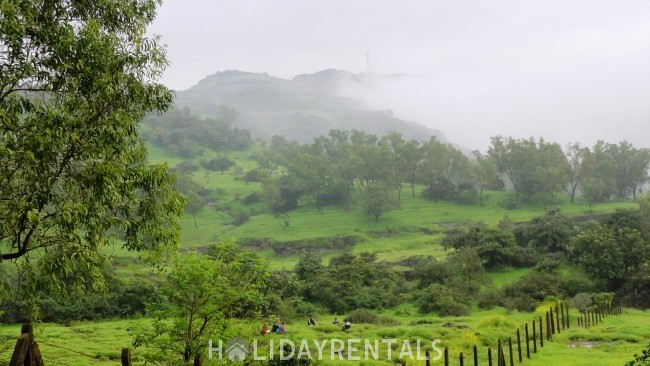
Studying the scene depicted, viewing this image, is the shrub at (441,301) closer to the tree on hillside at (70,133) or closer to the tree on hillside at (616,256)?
the tree on hillside at (616,256)

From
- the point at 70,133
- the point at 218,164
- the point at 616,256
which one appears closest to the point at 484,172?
the point at 616,256

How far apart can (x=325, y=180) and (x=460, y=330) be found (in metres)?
89.5

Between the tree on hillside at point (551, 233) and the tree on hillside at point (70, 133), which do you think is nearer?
the tree on hillside at point (70, 133)

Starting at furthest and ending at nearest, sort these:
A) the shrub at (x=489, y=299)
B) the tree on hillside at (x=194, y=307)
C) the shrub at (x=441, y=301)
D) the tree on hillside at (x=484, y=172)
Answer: the tree on hillside at (x=484, y=172)
the shrub at (x=489, y=299)
the shrub at (x=441, y=301)
the tree on hillside at (x=194, y=307)

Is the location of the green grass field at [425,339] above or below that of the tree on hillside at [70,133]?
below

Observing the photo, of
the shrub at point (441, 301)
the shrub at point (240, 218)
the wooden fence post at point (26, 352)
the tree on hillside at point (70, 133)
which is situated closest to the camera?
the wooden fence post at point (26, 352)

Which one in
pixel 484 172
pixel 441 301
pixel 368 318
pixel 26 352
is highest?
pixel 484 172

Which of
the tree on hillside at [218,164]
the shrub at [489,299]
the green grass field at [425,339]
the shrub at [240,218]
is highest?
the tree on hillside at [218,164]

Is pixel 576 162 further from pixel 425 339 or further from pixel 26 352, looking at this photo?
pixel 26 352

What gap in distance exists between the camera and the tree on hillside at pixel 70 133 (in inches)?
440

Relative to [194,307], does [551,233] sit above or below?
below

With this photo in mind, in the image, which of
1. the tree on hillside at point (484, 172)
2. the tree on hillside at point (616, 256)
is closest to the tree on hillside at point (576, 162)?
the tree on hillside at point (484, 172)

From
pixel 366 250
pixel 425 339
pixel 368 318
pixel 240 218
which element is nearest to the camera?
pixel 425 339

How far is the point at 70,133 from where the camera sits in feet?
37.2
